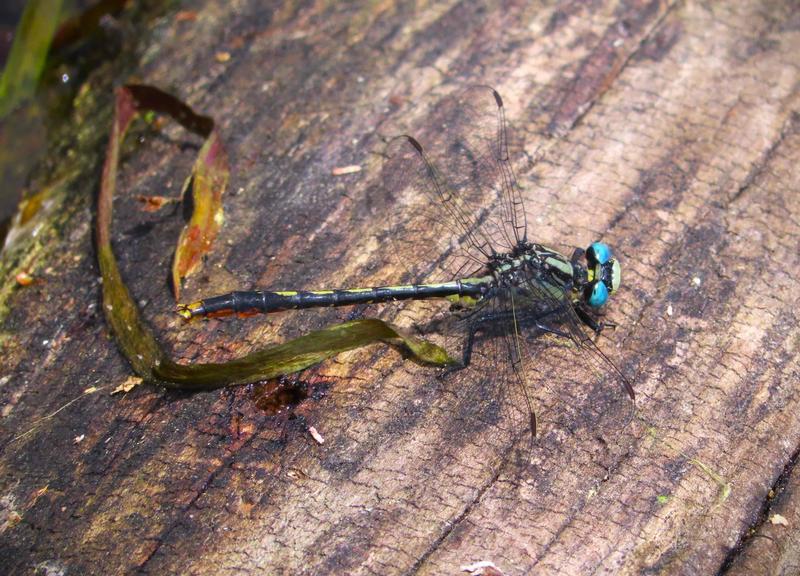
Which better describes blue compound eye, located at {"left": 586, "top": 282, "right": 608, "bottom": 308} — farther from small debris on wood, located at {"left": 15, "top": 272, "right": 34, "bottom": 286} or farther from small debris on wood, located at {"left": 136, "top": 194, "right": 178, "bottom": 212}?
small debris on wood, located at {"left": 15, "top": 272, "right": 34, "bottom": 286}

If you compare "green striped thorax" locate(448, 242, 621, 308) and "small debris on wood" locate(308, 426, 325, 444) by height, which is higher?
"small debris on wood" locate(308, 426, 325, 444)

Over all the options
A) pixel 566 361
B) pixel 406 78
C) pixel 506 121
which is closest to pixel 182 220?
pixel 406 78

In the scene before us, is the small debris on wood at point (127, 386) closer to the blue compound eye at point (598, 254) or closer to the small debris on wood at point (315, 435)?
the small debris on wood at point (315, 435)

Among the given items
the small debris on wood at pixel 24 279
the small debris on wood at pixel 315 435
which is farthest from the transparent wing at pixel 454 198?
the small debris on wood at pixel 24 279

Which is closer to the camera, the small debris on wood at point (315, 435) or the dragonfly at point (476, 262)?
the small debris on wood at point (315, 435)

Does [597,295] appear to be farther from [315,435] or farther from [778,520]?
[315,435]

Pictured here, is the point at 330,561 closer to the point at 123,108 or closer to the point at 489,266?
the point at 489,266

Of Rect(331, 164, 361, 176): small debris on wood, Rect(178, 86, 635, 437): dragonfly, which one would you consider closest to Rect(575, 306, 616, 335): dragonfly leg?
Rect(178, 86, 635, 437): dragonfly
